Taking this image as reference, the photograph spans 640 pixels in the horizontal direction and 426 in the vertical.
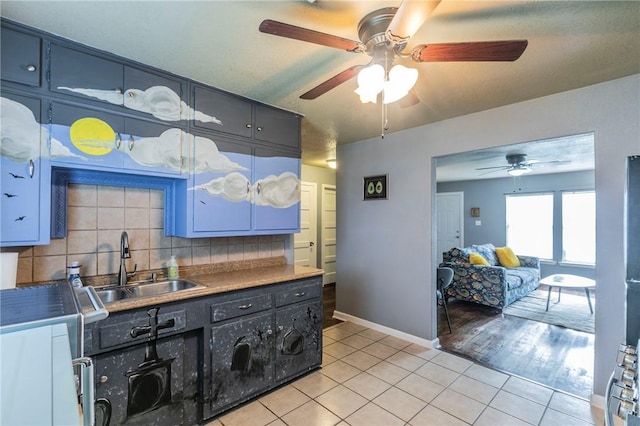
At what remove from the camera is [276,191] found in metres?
2.64

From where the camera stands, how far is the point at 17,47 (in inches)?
60.1

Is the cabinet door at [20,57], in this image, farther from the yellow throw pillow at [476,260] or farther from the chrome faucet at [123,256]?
the yellow throw pillow at [476,260]

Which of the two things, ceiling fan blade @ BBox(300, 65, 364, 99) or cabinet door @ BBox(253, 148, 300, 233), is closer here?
ceiling fan blade @ BBox(300, 65, 364, 99)

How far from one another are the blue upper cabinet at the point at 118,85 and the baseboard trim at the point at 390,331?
9.88 ft

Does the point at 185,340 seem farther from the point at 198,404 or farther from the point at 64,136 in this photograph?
the point at 64,136

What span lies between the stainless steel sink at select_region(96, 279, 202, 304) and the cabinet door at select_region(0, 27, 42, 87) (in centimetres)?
128

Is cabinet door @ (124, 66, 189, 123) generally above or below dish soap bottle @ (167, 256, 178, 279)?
above

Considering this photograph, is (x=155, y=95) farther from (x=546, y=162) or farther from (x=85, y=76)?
(x=546, y=162)

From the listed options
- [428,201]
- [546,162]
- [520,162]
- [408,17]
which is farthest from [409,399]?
[546,162]

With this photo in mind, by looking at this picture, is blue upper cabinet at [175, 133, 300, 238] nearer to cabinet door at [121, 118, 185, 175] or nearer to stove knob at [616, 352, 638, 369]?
cabinet door at [121, 118, 185, 175]

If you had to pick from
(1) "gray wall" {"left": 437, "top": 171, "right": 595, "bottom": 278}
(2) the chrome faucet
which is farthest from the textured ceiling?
(1) "gray wall" {"left": 437, "top": 171, "right": 595, "bottom": 278}

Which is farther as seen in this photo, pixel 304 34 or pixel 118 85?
pixel 118 85

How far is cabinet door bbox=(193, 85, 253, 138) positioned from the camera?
2188 mm

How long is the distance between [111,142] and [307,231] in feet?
12.4
